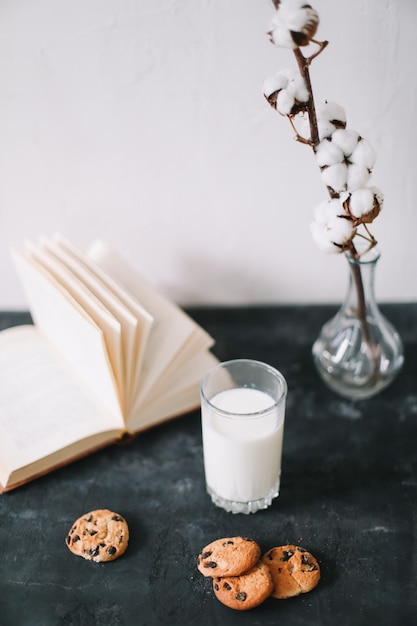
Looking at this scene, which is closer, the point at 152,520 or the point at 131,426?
the point at 152,520

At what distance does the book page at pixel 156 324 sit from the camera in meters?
1.06

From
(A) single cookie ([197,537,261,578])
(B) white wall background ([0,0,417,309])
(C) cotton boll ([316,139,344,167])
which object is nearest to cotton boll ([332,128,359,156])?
(C) cotton boll ([316,139,344,167])

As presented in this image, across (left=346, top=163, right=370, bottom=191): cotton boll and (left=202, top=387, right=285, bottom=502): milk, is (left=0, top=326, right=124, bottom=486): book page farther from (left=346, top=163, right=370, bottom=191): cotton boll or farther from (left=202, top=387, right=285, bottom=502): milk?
(left=346, top=163, right=370, bottom=191): cotton boll

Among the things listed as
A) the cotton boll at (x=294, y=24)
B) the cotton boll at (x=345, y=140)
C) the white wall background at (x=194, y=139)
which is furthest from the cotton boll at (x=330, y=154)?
the white wall background at (x=194, y=139)

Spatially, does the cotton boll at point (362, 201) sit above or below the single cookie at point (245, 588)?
above

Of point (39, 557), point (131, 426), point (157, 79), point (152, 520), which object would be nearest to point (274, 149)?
point (157, 79)

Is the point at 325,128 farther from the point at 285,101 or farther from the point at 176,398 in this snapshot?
the point at 176,398

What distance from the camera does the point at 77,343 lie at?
1063 millimetres

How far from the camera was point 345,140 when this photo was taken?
2.64 feet

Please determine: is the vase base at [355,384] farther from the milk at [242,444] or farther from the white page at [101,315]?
the white page at [101,315]

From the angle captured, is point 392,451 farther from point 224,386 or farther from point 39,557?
point 39,557

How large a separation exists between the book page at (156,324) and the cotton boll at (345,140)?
1.34ft

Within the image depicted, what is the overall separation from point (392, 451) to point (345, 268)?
386mm

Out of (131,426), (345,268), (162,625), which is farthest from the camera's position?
(345,268)
